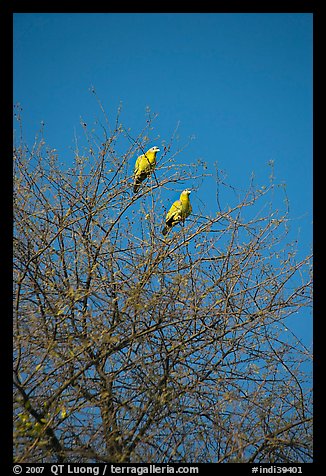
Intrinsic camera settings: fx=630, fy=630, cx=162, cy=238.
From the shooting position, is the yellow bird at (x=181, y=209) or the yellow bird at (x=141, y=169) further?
the yellow bird at (x=181, y=209)

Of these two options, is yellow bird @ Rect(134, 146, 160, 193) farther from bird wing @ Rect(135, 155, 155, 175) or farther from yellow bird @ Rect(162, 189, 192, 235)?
yellow bird @ Rect(162, 189, 192, 235)

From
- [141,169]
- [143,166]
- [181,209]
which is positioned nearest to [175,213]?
[181,209]

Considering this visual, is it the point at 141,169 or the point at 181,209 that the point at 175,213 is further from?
the point at 141,169

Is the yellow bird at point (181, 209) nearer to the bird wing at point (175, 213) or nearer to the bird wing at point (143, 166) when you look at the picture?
the bird wing at point (175, 213)

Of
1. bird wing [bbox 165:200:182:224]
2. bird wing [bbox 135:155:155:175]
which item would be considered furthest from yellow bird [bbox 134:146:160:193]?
bird wing [bbox 165:200:182:224]

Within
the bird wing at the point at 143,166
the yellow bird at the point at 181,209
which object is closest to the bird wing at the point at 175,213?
the yellow bird at the point at 181,209
